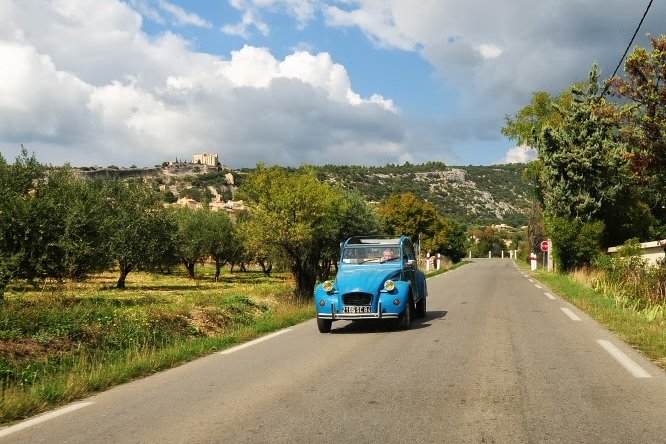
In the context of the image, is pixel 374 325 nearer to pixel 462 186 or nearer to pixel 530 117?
pixel 530 117

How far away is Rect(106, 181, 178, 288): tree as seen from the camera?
42250 millimetres

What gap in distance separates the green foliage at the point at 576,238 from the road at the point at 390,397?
25.0 meters

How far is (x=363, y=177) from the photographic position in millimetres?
150125

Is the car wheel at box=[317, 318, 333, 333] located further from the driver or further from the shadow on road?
the driver

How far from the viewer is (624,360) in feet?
28.8

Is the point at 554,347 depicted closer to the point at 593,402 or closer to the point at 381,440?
the point at 593,402

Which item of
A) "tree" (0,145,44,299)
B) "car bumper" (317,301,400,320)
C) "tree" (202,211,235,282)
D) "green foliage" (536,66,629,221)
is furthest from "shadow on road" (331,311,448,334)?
"tree" (202,211,235,282)

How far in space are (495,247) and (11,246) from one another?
418ft

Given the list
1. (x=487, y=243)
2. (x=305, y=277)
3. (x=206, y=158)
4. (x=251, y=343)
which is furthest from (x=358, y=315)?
(x=206, y=158)

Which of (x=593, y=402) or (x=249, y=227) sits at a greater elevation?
(x=249, y=227)

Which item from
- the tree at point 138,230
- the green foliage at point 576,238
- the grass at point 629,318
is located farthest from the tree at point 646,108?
the tree at point 138,230

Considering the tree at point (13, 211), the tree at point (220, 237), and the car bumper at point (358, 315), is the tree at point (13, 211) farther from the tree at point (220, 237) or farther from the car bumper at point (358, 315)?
the tree at point (220, 237)

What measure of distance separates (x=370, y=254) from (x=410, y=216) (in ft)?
188

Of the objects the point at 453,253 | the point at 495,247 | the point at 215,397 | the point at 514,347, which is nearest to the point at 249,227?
the point at 514,347
